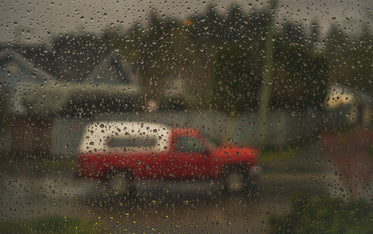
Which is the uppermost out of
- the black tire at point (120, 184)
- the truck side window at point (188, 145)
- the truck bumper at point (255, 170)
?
the truck side window at point (188, 145)

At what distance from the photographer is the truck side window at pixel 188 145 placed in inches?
62.4

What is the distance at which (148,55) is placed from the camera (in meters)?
1.67

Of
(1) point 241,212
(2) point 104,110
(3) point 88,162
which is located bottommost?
(1) point 241,212

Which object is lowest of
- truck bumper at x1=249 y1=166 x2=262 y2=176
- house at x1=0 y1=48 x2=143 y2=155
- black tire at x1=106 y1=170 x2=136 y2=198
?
black tire at x1=106 y1=170 x2=136 y2=198

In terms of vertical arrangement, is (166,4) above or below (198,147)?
above

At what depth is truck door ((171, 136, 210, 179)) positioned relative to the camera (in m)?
1.59

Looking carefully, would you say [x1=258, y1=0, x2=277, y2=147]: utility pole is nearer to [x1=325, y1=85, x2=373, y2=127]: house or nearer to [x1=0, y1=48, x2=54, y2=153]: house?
[x1=325, y1=85, x2=373, y2=127]: house

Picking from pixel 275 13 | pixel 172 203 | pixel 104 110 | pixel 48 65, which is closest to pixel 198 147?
pixel 172 203

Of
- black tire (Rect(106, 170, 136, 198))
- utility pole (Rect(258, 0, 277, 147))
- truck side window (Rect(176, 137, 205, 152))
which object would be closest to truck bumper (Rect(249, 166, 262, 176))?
utility pole (Rect(258, 0, 277, 147))

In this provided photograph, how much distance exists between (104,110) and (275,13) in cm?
97

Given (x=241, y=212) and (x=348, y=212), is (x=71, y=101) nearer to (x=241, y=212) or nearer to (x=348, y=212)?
(x=241, y=212)

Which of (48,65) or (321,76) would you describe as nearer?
(321,76)

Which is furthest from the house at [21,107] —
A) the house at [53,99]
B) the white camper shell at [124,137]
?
the white camper shell at [124,137]

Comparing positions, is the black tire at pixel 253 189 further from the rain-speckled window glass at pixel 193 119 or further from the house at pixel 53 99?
the house at pixel 53 99
